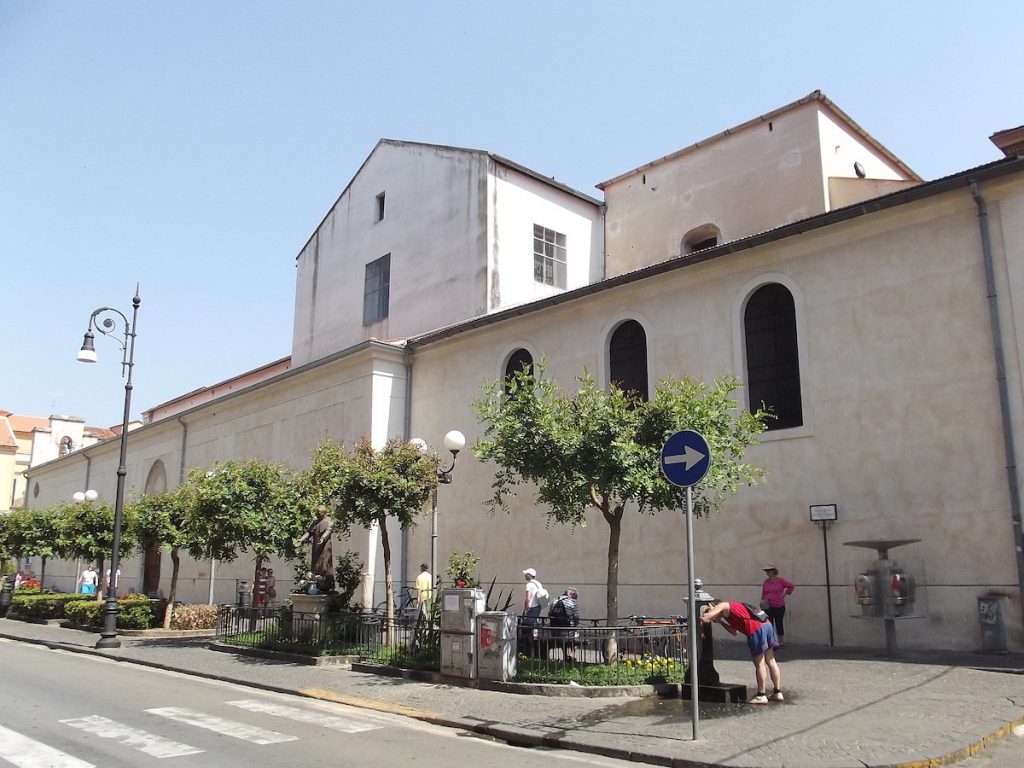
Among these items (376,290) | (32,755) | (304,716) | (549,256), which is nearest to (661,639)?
(304,716)

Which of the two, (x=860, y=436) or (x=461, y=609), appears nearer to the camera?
(x=461, y=609)

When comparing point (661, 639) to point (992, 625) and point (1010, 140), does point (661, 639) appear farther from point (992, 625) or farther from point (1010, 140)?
point (1010, 140)

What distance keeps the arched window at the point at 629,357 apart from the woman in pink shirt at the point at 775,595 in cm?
540

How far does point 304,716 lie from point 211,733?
4.94 feet

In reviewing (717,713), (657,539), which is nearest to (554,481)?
(717,713)

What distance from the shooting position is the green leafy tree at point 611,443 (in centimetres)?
1209

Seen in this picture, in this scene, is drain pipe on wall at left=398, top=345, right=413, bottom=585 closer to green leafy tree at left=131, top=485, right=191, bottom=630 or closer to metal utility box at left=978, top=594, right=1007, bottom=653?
green leafy tree at left=131, top=485, right=191, bottom=630

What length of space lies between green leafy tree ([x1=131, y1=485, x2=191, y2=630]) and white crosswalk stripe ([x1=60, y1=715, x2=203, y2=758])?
1355 centimetres

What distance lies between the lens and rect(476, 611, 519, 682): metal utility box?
12.1 meters

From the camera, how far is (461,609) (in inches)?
506

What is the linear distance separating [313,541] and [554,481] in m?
7.92

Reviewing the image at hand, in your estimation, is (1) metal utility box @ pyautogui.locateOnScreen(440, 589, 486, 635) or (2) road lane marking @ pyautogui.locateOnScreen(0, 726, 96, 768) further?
(1) metal utility box @ pyautogui.locateOnScreen(440, 589, 486, 635)

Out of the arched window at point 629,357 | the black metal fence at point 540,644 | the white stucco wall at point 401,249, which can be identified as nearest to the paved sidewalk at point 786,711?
the black metal fence at point 540,644

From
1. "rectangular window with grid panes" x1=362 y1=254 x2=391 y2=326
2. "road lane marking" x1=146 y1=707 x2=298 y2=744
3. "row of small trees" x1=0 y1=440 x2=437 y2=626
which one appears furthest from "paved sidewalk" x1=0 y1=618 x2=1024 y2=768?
"rectangular window with grid panes" x1=362 y1=254 x2=391 y2=326
